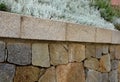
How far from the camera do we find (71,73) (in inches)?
155

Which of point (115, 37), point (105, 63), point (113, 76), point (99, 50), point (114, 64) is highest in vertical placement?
point (115, 37)

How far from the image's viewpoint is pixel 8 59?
2871 millimetres

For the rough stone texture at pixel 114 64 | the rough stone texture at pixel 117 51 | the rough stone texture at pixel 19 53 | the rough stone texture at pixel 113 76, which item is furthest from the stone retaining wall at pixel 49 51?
the rough stone texture at pixel 117 51

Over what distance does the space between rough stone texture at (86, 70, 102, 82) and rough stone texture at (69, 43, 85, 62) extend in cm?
29

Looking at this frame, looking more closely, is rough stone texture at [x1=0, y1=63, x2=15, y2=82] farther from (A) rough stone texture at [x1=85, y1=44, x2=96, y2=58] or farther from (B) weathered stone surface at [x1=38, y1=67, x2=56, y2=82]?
(A) rough stone texture at [x1=85, y1=44, x2=96, y2=58]

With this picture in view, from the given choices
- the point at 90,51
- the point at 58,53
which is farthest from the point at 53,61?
the point at 90,51

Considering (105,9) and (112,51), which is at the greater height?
(105,9)

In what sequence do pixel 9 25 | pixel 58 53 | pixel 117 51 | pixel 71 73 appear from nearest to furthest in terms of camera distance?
pixel 9 25 < pixel 58 53 < pixel 71 73 < pixel 117 51

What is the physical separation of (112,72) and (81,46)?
4.50ft

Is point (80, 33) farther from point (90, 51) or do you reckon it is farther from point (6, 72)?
point (6, 72)

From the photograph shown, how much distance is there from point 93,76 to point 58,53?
112cm

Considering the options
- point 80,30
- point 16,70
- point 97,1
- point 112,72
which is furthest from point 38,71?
point 97,1

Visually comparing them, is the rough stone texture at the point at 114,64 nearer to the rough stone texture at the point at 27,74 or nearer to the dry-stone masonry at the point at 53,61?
the dry-stone masonry at the point at 53,61

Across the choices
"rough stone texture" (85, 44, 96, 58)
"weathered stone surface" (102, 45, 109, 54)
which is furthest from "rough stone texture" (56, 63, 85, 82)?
"weathered stone surface" (102, 45, 109, 54)
